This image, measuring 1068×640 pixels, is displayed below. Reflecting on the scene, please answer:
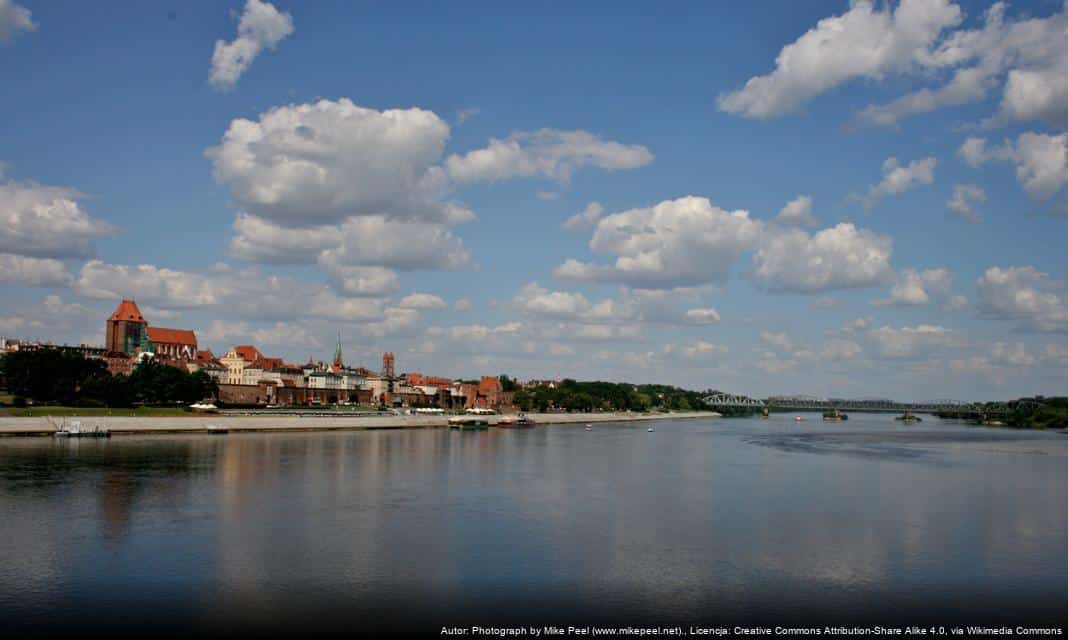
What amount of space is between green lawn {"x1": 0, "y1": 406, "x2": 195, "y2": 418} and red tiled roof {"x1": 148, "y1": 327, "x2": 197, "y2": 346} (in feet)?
245

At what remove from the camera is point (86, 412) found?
82.2 metres

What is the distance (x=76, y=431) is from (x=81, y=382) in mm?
20789

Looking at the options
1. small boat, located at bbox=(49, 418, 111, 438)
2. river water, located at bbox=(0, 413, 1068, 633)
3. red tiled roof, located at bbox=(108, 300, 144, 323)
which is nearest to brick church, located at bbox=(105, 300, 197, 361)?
red tiled roof, located at bbox=(108, 300, 144, 323)

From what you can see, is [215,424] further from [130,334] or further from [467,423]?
[130,334]

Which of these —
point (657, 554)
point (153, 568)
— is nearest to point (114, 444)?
point (153, 568)

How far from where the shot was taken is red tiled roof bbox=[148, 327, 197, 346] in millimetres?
164875

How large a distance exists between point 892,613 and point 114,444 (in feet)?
199

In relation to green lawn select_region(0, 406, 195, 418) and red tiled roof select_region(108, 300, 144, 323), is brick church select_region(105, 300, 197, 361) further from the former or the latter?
green lawn select_region(0, 406, 195, 418)

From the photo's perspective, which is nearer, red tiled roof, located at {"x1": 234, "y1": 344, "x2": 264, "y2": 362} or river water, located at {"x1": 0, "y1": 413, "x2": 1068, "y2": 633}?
river water, located at {"x1": 0, "y1": 413, "x2": 1068, "y2": 633}

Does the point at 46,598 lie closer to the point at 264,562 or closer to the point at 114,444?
the point at 264,562

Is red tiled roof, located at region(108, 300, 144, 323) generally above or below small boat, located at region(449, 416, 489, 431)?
above

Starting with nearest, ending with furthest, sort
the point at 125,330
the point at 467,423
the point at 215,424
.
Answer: the point at 215,424 → the point at 467,423 → the point at 125,330

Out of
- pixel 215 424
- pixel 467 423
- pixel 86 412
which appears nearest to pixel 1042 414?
pixel 467 423

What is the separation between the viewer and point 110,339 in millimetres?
153625
